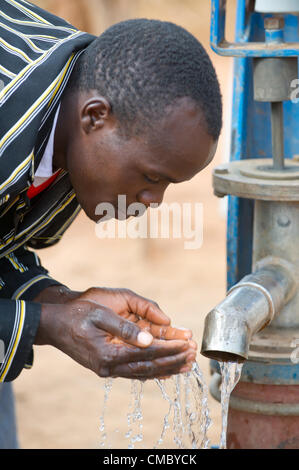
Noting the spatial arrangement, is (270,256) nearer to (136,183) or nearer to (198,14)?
(136,183)

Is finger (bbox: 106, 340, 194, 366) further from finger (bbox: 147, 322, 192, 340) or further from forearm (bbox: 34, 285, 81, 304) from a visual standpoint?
forearm (bbox: 34, 285, 81, 304)

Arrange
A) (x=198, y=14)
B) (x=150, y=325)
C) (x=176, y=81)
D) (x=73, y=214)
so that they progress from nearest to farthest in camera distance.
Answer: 1. (x=176, y=81)
2. (x=150, y=325)
3. (x=73, y=214)
4. (x=198, y=14)

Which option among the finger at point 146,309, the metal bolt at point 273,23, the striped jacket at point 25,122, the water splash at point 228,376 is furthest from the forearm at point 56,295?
the metal bolt at point 273,23

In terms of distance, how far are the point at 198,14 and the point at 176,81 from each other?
10264mm

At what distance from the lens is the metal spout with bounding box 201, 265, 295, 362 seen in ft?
4.57

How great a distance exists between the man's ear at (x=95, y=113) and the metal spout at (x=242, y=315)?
0.40 meters

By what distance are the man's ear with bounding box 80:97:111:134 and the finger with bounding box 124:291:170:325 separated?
1.14 ft

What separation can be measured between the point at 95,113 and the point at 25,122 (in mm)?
140

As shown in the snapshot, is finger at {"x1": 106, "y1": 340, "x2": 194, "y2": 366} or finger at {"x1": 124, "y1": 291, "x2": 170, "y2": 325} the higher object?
finger at {"x1": 124, "y1": 291, "x2": 170, "y2": 325}

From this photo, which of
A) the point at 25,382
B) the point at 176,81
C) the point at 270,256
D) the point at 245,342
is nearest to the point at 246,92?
the point at 270,256

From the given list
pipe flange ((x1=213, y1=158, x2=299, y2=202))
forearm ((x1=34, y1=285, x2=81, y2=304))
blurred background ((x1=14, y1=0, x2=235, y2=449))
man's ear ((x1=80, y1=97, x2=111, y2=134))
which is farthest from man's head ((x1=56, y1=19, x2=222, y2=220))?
blurred background ((x1=14, y1=0, x2=235, y2=449))

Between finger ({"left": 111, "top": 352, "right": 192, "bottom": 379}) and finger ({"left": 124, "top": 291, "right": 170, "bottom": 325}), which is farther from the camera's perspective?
finger ({"left": 124, "top": 291, "right": 170, "bottom": 325})

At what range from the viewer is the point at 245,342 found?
1.40m

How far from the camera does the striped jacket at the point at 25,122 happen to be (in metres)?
1.36
